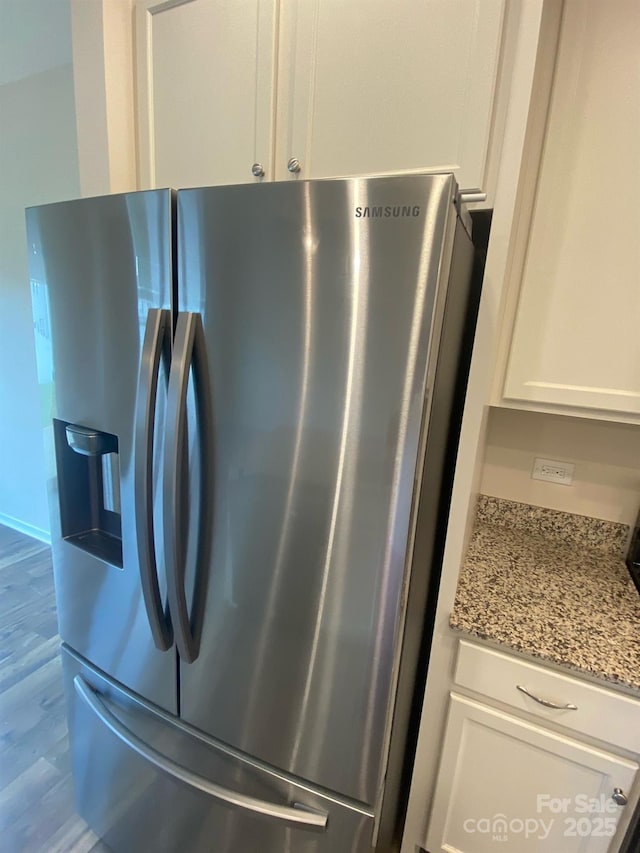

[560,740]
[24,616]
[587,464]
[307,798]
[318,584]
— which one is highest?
[587,464]

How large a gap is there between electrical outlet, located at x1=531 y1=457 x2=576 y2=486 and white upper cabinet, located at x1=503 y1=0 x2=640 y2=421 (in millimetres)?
354

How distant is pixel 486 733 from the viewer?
108 centimetres

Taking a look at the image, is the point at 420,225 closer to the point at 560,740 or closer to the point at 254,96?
the point at 254,96

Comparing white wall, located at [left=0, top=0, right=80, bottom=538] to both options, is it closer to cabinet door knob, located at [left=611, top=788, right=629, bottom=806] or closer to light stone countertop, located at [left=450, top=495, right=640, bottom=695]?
light stone countertop, located at [left=450, top=495, right=640, bottom=695]

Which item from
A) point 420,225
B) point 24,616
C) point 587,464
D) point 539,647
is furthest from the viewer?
point 24,616

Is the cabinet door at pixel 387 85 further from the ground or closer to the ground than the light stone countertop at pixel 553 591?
further from the ground

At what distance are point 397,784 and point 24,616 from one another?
212 centimetres

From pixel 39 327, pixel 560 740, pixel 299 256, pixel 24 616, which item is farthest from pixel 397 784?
pixel 24 616

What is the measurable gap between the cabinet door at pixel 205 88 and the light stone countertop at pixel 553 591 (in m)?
1.21

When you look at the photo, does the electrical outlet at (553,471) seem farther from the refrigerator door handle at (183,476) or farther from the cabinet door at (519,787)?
the refrigerator door handle at (183,476)

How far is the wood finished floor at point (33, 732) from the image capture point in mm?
1410

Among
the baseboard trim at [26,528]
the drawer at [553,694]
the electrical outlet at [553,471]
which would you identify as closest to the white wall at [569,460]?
the electrical outlet at [553,471]

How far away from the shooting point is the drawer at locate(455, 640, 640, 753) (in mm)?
939

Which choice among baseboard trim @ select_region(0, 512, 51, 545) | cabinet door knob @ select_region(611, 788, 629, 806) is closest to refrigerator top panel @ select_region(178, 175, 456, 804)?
cabinet door knob @ select_region(611, 788, 629, 806)
